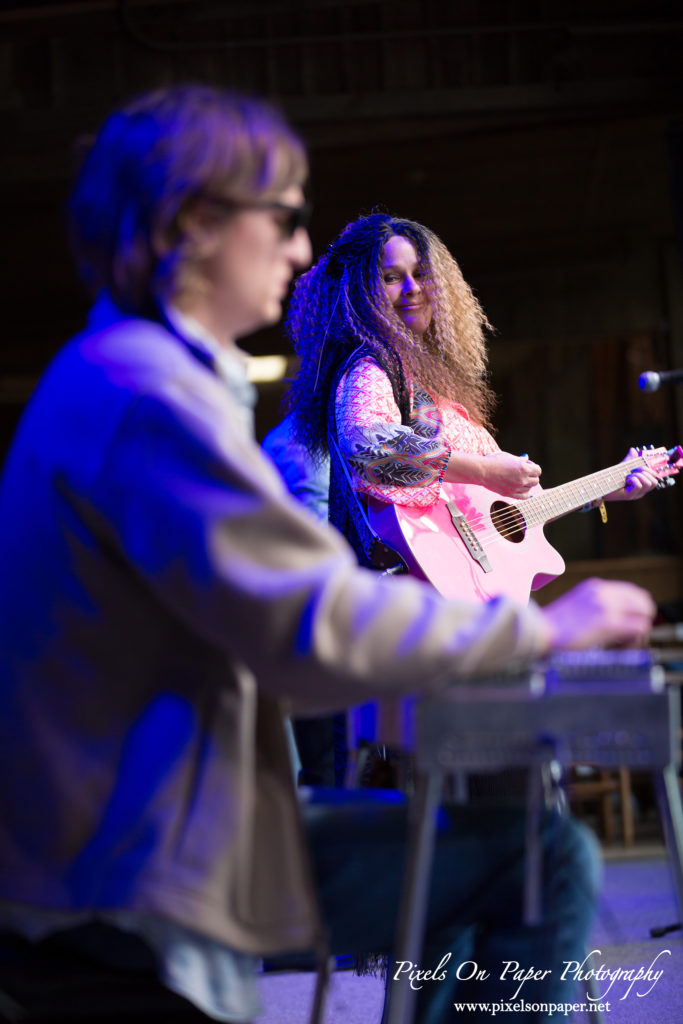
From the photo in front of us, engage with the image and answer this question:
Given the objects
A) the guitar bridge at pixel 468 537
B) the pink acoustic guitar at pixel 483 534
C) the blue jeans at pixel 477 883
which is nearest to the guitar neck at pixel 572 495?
the pink acoustic guitar at pixel 483 534

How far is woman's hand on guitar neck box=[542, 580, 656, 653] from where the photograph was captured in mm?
1129

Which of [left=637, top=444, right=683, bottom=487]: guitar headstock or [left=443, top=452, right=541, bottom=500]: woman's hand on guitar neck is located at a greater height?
[left=443, top=452, right=541, bottom=500]: woman's hand on guitar neck

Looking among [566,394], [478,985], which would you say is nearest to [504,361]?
[566,394]

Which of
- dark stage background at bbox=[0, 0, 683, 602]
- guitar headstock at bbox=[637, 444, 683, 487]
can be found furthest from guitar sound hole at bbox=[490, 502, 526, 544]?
dark stage background at bbox=[0, 0, 683, 602]

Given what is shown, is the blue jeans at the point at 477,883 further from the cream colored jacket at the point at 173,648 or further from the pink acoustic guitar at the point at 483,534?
the pink acoustic guitar at the point at 483,534

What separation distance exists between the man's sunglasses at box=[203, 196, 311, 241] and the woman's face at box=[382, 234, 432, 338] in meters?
1.21

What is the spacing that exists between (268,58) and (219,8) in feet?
1.19

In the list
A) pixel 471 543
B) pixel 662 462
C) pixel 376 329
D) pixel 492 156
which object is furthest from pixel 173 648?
pixel 492 156

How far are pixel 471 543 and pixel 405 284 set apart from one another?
64 centimetres

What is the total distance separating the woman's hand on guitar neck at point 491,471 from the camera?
7.45 feet

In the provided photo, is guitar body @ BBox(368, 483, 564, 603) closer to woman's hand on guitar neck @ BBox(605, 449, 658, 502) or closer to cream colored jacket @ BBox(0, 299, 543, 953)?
woman's hand on guitar neck @ BBox(605, 449, 658, 502)

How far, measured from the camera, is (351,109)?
5902mm

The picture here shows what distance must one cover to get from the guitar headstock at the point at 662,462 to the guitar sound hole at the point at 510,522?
395 mm

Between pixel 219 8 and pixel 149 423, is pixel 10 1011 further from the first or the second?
pixel 219 8
